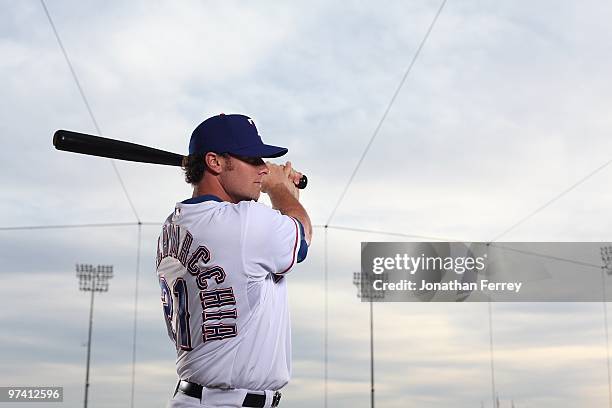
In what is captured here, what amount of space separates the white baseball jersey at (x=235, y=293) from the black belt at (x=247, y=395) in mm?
21

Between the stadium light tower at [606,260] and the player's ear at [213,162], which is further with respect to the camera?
the stadium light tower at [606,260]

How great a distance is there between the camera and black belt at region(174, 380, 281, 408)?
1.83 m

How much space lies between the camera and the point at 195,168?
1.96 metres

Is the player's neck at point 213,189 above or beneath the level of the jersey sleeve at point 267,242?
above

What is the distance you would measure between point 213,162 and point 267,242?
27cm

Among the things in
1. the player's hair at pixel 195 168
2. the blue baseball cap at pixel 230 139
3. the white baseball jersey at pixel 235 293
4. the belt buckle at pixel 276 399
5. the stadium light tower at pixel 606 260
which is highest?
the stadium light tower at pixel 606 260

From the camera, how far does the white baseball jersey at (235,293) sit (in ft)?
5.98

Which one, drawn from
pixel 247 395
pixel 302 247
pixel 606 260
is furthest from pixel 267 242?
pixel 606 260

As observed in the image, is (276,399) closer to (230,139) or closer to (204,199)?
(204,199)

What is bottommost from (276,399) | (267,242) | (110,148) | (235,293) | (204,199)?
(276,399)

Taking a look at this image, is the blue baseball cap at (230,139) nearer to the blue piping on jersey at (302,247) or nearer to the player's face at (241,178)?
the player's face at (241,178)

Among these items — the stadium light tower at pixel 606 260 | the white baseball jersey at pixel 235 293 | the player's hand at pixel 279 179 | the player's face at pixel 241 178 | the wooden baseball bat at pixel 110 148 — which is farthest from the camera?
the stadium light tower at pixel 606 260

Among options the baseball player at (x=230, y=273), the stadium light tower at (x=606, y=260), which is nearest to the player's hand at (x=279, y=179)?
the baseball player at (x=230, y=273)

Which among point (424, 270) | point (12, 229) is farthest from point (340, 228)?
point (12, 229)
